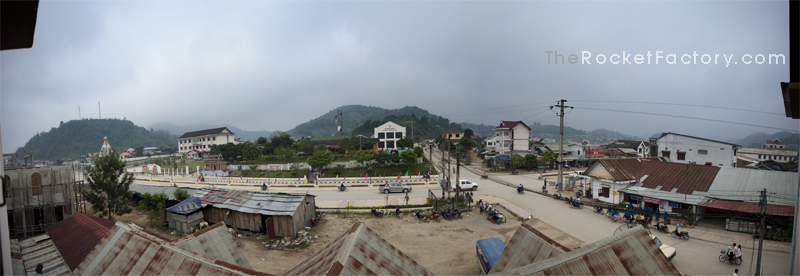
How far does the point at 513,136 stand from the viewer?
154 ft

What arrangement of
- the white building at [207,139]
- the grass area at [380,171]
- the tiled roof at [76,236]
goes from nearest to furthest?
the tiled roof at [76,236] → the grass area at [380,171] → the white building at [207,139]

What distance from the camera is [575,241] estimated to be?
11.9 m

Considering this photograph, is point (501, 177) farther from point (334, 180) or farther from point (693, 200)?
point (334, 180)

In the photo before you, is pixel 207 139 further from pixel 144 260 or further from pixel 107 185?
pixel 144 260

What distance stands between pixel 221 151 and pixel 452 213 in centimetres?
4088

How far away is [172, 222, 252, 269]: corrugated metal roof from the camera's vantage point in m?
6.21

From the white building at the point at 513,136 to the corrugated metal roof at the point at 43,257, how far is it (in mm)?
47665

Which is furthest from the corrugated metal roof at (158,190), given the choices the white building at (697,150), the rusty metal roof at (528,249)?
the white building at (697,150)

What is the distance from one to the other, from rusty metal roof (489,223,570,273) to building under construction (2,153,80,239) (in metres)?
17.4

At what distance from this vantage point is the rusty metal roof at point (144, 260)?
4273 mm

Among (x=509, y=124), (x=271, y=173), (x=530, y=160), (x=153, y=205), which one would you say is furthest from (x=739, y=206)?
(x=271, y=173)

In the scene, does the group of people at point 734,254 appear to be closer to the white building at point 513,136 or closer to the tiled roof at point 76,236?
the tiled roof at point 76,236

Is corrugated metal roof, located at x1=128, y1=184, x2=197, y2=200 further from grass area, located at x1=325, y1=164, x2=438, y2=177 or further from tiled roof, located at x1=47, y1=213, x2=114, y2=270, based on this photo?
grass area, located at x1=325, y1=164, x2=438, y2=177

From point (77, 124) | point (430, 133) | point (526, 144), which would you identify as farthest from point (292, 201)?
point (77, 124)
